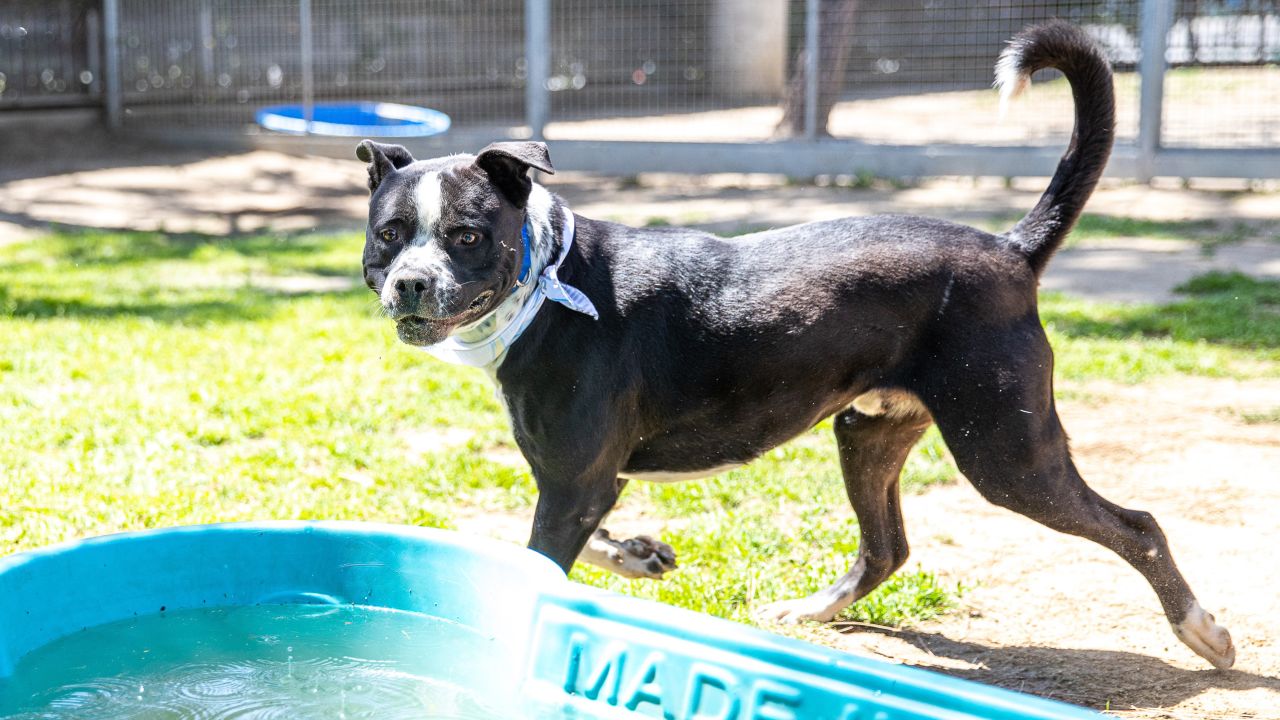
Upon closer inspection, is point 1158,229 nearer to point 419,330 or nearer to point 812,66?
point 812,66

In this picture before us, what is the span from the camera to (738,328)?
3447 millimetres

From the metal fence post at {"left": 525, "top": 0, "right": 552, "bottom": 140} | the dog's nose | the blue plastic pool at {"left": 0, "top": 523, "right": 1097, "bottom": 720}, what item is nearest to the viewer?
the blue plastic pool at {"left": 0, "top": 523, "right": 1097, "bottom": 720}

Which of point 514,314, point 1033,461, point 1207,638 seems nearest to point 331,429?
point 514,314

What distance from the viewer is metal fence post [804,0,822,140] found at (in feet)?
42.3

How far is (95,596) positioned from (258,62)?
45.3 ft

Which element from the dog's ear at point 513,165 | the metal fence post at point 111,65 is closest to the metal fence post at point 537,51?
the metal fence post at point 111,65

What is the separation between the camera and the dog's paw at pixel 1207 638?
3.47 metres

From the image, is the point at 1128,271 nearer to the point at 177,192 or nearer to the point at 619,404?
the point at 619,404

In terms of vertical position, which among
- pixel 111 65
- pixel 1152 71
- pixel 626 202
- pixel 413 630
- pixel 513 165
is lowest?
pixel 413 630

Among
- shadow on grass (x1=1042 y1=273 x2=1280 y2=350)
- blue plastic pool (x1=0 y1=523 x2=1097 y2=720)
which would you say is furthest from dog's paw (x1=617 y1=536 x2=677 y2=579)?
shadow on grass (x1=1042 y1=273 x2=1280 y2=350)

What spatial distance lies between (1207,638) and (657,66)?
12.7 meters

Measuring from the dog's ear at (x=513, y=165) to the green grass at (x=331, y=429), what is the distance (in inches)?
51.5

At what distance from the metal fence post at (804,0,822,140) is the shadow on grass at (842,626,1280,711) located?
388 inches

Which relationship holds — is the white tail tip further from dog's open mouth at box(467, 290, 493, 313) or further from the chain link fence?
the chain link fence
